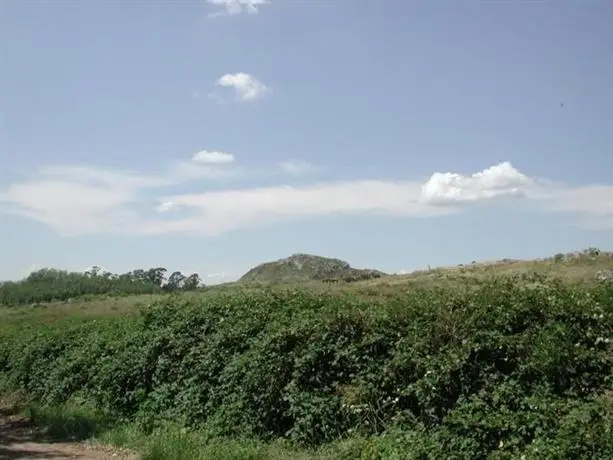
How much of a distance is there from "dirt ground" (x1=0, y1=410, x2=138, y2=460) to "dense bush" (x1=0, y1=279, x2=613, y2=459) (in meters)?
1.13

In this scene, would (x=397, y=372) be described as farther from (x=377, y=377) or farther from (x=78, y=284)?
(x=78, y=284)

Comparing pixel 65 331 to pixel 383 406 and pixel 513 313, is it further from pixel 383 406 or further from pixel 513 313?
pixel 513 313

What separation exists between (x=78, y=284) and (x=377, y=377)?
77429 mm

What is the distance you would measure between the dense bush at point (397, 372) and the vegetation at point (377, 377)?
22 millimetres

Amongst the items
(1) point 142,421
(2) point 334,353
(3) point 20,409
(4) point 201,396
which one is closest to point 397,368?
(2) point 334,353

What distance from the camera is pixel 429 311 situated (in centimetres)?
1007

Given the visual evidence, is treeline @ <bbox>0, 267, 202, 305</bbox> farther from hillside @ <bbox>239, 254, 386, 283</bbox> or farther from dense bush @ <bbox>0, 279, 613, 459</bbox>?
dense bush @ <bbox>0, 279, 613, 459</bbox>

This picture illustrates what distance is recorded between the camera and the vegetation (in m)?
7.85

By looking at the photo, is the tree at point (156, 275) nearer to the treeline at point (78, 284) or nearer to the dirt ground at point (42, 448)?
the treeline at point (78, 284)

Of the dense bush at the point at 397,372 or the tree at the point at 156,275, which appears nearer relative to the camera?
the dense bush at the point at 397,372

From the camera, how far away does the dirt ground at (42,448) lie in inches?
459

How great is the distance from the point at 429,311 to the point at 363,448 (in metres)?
2.37

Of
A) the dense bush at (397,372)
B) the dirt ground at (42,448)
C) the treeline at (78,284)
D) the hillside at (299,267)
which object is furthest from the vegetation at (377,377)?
Result: the treeline at (78,284)

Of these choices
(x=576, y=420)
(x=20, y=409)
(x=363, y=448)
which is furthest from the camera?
(x=20, y=409)
